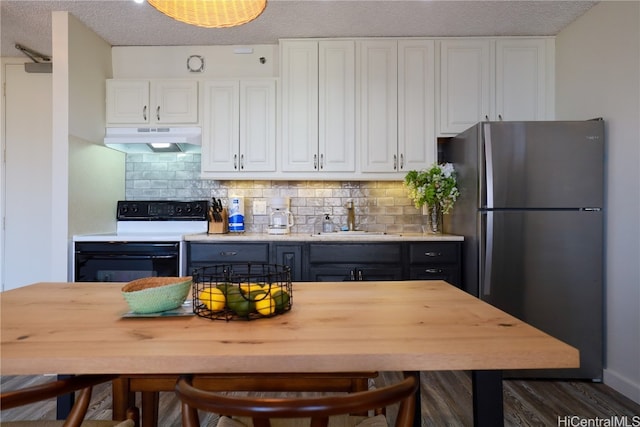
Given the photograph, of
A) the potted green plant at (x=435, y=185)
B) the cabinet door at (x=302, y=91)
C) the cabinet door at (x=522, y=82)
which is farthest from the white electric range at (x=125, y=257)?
the cabinet door at (x=522, y=82)

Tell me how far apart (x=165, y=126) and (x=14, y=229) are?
1.79 metres

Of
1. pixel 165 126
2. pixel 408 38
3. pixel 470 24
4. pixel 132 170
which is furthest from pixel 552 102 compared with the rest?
pixel 132 170

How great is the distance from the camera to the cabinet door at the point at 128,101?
311cm

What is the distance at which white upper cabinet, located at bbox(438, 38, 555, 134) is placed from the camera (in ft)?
10.0

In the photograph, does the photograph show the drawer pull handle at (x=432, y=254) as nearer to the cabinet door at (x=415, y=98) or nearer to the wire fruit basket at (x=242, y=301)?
the cabinet door at (x=415, y=98)

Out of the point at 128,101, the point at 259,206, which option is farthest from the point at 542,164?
the point at 128,101

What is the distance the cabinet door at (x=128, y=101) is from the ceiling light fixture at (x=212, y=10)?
2061 mm

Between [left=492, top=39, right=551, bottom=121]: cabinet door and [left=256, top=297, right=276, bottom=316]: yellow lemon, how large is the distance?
108 inches

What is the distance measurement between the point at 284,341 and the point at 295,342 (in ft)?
0.08

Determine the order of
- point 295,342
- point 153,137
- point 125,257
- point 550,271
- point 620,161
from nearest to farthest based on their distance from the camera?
point 295,342 < point 620,161 < point 550,271 < point 125,257 < point 153,137

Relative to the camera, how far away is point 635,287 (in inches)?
90.8

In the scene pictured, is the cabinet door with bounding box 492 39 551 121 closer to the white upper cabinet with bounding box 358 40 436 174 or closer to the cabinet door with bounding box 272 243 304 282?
the white upper cabinet with bounding box 358 40 436 174

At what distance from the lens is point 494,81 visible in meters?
3.05

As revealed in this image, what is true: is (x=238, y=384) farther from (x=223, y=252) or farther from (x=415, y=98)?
(x=415, y=98)
